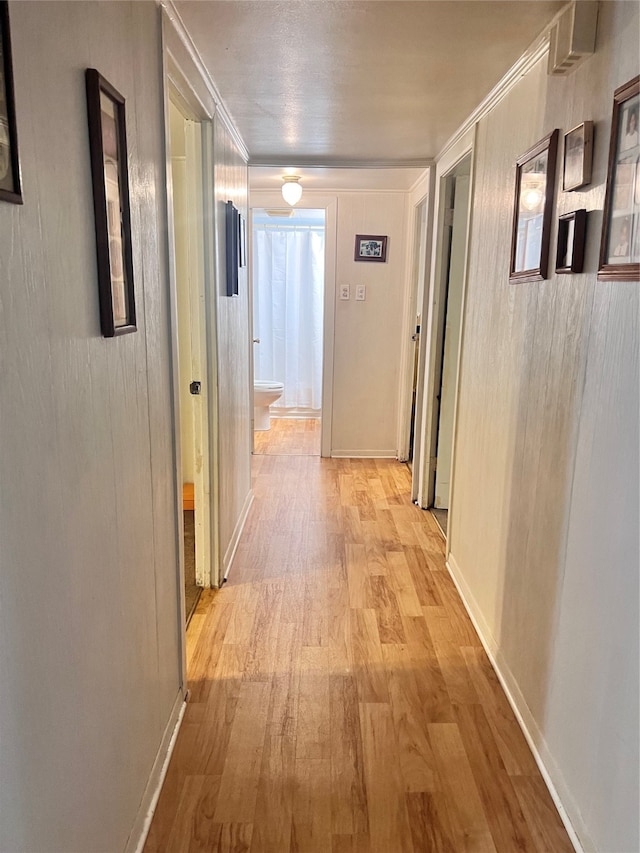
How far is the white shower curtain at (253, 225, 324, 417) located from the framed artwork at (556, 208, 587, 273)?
443cm

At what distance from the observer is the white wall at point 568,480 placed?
1.25m

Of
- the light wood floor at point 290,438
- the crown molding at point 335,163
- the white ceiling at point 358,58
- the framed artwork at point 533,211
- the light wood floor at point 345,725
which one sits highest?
the crown molding at point 335,163

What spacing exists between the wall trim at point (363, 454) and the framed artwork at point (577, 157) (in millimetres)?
3307

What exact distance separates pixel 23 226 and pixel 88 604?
0.66 meters

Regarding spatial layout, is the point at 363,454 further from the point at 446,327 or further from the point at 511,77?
the point at 511,77

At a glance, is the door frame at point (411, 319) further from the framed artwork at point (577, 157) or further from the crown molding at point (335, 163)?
the framed artwork at point (577, 157)

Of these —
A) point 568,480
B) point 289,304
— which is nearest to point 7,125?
point 568,480

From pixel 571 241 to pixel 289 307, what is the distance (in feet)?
15.0

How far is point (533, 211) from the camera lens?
1.82m

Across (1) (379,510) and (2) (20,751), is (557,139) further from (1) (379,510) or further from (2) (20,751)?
(1) (379,510)

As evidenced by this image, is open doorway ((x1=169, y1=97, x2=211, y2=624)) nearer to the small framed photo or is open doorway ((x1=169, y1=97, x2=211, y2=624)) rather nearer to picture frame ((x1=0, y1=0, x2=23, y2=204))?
picture frame ((x1=0, y1=0, x2=23, y2=204))

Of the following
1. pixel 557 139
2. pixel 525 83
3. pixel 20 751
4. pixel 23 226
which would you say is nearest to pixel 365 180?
pixel 525 83

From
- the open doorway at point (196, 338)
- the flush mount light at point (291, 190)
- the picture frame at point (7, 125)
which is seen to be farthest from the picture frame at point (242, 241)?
the picture frame at point (7, 125)

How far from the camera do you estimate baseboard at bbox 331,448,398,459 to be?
4.78 m
